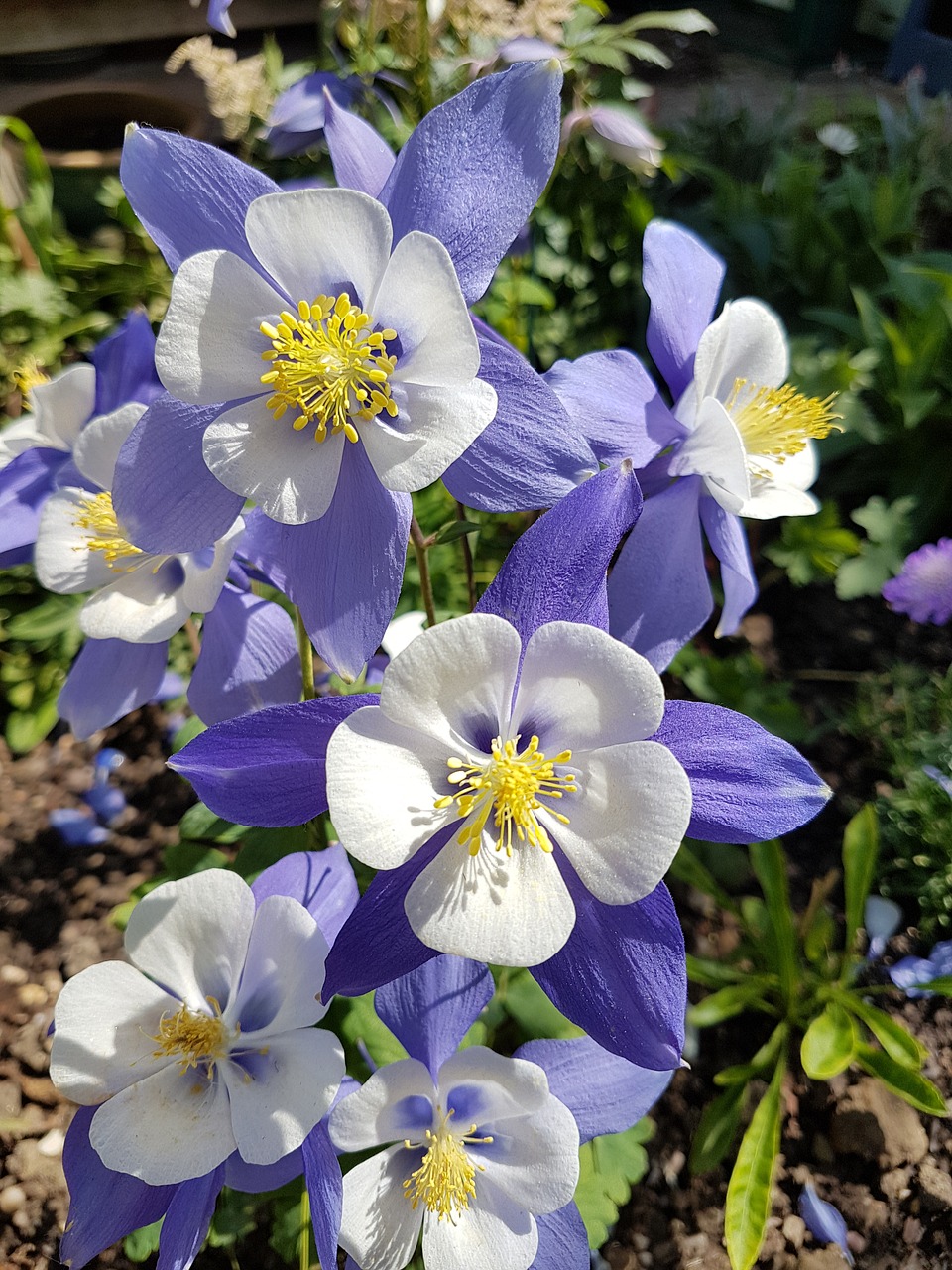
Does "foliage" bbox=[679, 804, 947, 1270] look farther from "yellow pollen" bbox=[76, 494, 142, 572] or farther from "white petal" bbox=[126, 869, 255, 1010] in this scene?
"yellow pollen" bbox=[76, 494, 142, 572]

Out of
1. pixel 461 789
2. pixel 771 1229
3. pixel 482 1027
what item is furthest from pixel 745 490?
pixel 771 1229

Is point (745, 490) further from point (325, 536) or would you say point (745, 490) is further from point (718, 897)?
point (718, 897)

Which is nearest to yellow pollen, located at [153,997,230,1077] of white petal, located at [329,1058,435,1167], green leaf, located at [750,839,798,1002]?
white petal, located at [329,1058,435,1167]

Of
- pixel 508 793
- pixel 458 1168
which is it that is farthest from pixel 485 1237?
pixel 508 793

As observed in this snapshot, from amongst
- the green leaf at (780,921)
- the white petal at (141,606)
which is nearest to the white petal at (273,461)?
the white petal at (141,606)

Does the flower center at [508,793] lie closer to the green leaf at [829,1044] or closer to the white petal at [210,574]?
the white petal at [210,574]

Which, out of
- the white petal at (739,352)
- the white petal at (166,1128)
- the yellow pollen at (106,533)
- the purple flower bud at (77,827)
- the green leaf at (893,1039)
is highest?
the white petal at (739,352)
